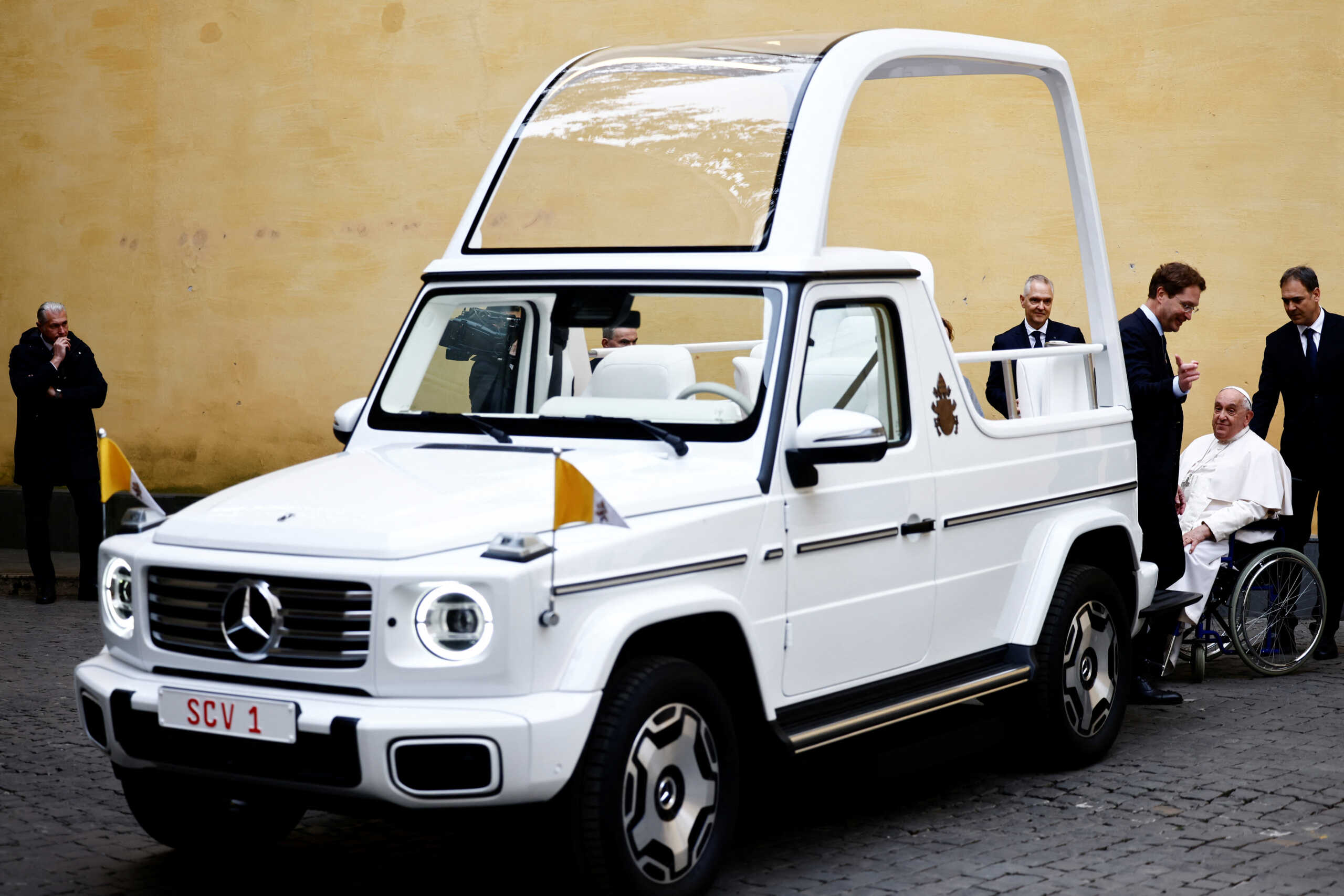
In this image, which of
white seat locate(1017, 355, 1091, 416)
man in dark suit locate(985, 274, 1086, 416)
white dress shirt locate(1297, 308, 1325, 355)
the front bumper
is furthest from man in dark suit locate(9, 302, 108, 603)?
white dress shirt locate(1297, 308, 1325, 355)

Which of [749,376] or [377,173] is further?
[377,173]

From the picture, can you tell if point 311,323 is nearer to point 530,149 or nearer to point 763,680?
point 530,149

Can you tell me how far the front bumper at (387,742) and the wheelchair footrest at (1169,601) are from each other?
12.5 feet

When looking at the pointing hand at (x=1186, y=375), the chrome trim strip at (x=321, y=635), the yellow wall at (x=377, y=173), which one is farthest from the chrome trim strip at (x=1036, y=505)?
the yellow wall at (x=377, y=173)

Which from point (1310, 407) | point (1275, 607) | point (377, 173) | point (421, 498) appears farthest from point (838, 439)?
point (377, 173)

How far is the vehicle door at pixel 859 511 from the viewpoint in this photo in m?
5.42

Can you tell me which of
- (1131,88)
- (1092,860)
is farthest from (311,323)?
(1092,860)

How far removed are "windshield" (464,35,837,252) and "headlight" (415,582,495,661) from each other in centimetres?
187

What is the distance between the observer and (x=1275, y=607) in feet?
29.2

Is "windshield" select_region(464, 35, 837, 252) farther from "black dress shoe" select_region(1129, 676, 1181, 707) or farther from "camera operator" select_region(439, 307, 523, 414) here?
"black dress shoe" select_region(1129, 676, 1181, 707)

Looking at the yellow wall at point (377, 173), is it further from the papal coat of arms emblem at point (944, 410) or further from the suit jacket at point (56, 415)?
the papal coat of arms emblem at point (944, 410)

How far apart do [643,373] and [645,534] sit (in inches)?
45.6

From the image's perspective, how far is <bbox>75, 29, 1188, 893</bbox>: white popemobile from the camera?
14.6ft

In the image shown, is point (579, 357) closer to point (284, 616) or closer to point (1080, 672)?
point (284, 616)
